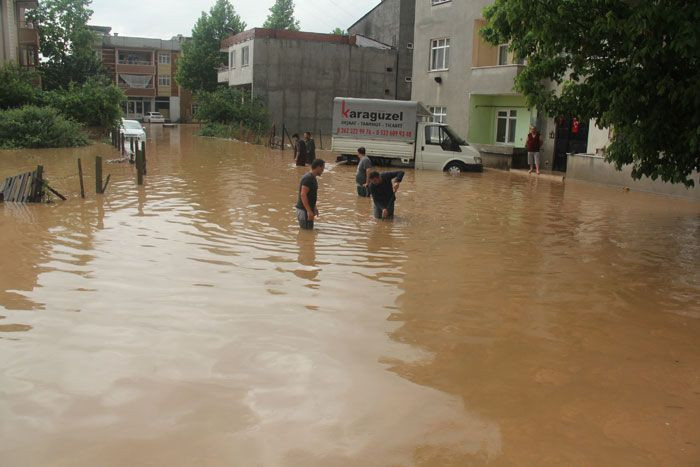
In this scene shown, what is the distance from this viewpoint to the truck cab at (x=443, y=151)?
978 inches

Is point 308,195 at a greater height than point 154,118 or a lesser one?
lesser

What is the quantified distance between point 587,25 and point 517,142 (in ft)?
64.2

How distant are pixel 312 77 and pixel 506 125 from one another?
1972 cm

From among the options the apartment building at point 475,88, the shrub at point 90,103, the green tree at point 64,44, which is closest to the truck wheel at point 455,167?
the apartment building at point 475,88

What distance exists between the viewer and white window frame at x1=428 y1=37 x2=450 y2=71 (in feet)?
103

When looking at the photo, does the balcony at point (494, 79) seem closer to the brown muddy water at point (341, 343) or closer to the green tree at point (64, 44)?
the brown muddy water at point (341, 343)

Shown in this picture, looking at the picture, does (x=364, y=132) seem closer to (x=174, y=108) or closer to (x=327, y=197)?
(x=327, y=197)

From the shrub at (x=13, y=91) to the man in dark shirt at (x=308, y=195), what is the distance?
27.4 m

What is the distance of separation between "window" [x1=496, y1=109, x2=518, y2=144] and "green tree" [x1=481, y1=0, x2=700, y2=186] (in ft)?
61.5

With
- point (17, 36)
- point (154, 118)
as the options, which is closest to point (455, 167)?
point (17, 36)

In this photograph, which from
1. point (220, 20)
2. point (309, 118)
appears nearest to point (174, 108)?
point (220, 20)

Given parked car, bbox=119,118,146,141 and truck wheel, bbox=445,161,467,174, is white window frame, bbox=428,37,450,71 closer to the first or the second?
truck wheel, bbox=445,161,467,174

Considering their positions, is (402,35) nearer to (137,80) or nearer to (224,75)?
(224,75)

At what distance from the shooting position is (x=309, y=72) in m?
46.0
